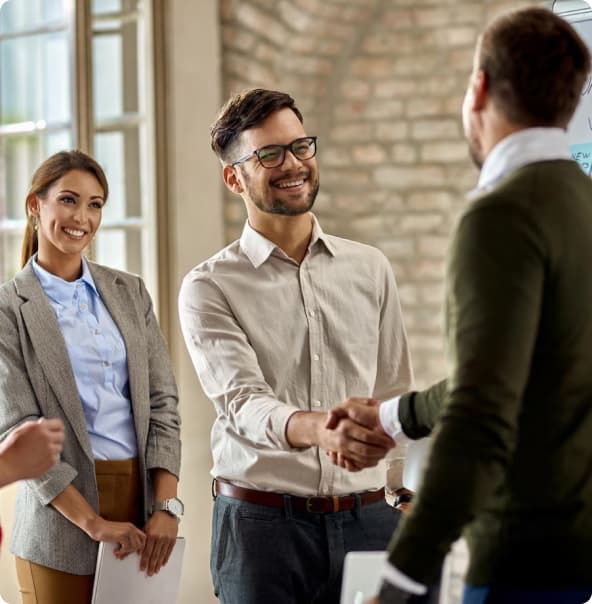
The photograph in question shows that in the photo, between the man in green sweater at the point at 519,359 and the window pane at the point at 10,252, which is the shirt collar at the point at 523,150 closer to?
the man in green sweater at the point at 519,359

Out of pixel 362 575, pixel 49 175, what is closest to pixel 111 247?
pixel 49 175

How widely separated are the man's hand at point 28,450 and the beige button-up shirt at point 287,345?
432 mm

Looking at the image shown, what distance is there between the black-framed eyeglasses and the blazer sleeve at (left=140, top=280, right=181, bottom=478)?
58 centimetres

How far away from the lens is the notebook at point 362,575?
61.5 inches

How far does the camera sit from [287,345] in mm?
2105

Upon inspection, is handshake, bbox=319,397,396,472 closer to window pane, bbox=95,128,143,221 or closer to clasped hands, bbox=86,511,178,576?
clasped hands, bbox=86,511,178,576

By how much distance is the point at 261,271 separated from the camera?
86.0 inches

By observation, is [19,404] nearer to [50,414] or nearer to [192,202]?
[50,414]

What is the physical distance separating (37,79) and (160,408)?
62.0 inches

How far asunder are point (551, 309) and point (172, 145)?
8.24ft

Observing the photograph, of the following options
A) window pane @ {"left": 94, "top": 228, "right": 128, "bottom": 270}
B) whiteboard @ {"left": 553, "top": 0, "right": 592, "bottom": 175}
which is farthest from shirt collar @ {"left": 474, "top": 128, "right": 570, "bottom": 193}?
window pane @ {"left": 94, "top": 228, "right": 128, "bottom": 270}

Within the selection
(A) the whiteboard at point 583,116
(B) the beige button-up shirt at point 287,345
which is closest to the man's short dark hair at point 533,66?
(B) the beige button-up shirt at point 287,345

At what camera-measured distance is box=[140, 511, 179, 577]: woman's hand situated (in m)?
2.25

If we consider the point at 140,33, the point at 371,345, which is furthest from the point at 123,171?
the point at 371,345
